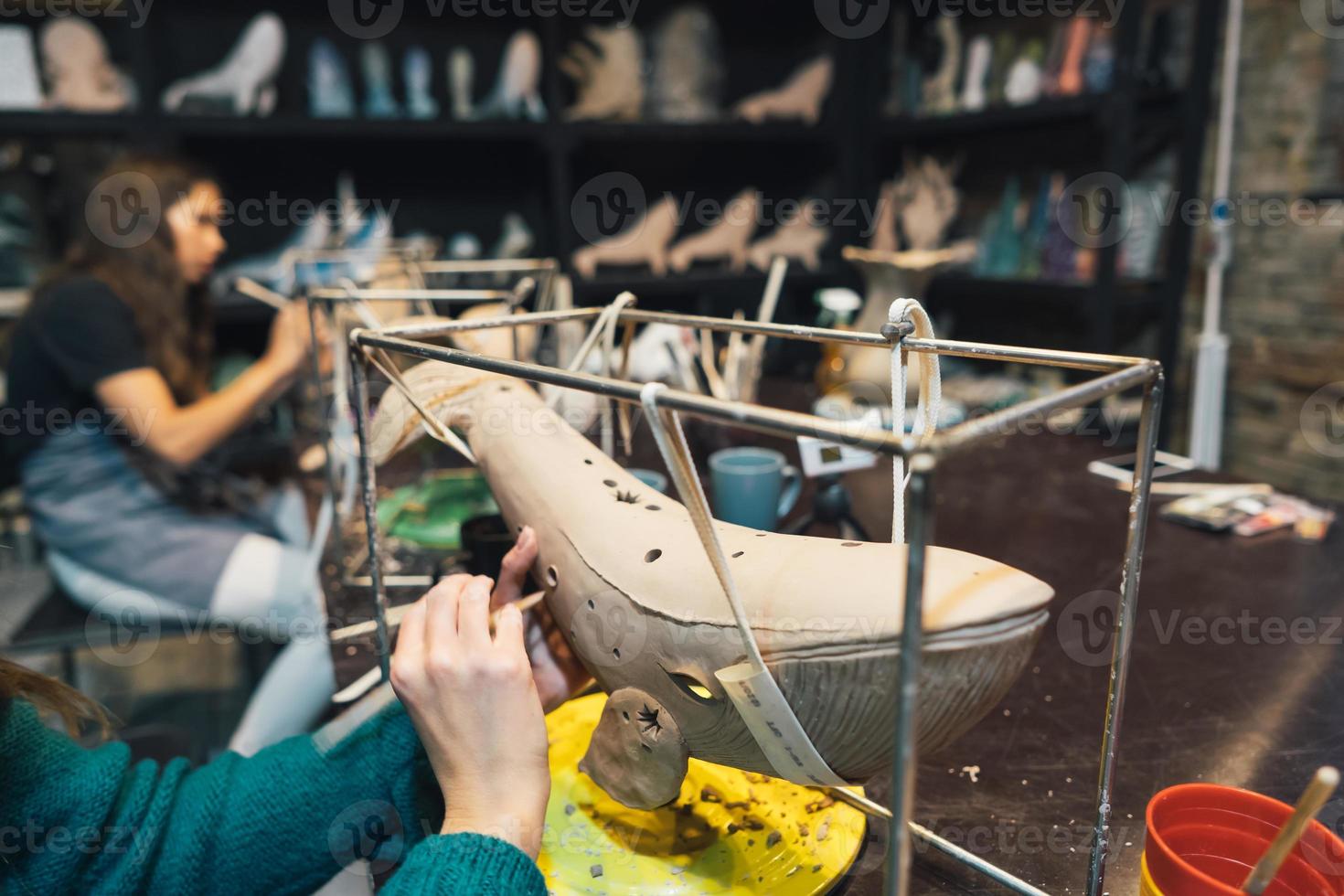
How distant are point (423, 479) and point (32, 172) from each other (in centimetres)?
182

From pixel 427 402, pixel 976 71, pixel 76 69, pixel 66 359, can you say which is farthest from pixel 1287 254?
pixel 76 69

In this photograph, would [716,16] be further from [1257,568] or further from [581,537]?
[581,537]

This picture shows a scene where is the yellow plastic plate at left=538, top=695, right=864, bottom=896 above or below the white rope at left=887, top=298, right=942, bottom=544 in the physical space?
below

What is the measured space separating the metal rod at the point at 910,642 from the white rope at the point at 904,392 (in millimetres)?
164

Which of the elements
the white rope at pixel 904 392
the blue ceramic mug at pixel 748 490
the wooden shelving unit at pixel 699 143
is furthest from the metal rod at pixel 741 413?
the wooden shelving unit at pixel 699 143

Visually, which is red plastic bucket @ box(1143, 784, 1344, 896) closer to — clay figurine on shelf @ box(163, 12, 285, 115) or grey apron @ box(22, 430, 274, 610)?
grey apron @ box(22, 430, 274, 610)

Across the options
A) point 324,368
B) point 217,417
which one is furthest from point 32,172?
point 324,368

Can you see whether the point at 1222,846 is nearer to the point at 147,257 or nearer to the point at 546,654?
the point at 546,654

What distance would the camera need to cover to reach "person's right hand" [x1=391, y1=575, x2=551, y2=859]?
483 millimetres

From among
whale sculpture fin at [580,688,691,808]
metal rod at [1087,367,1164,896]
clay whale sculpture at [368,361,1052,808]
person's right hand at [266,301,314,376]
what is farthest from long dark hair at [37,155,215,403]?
metal rod at [1087,367,1164,896]

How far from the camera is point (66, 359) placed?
1.45 m

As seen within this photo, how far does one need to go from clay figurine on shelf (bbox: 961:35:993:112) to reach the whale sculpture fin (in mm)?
2400

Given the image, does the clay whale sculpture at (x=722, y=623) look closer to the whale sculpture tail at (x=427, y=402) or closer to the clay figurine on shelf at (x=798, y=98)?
the whale sculpture tail at (x=427, y=402)

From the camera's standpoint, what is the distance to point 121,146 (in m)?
2.24
